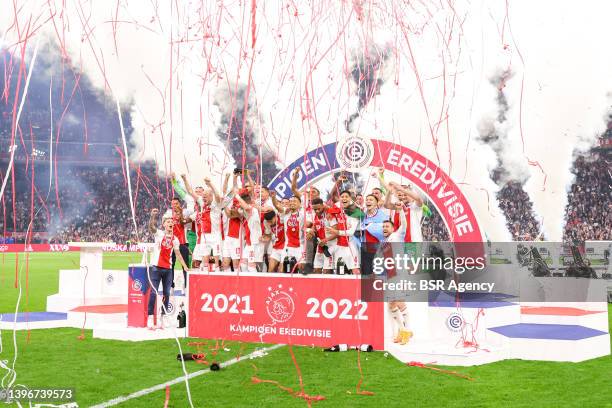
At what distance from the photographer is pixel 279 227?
30.5 ft

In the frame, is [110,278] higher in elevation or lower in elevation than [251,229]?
lower

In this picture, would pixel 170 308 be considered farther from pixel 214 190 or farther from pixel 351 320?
pixel 351 320

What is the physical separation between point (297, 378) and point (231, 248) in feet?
12.9

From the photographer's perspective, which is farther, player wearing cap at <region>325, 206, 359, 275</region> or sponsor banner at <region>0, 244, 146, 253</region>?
sponsor banner at <region>0, 244, 146, 253</region>

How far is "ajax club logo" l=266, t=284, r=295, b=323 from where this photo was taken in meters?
7.84

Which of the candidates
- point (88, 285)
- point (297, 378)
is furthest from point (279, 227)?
point (297, 378)

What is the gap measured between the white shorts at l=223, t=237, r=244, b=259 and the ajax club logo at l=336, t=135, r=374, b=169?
2652 millimetres

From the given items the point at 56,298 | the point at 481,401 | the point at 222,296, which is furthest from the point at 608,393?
the point at 56,298

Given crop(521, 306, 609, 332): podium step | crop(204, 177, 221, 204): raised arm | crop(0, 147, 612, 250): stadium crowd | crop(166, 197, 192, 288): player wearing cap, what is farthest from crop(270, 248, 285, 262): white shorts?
crop(0, 147, 612, 250): stadium crowd

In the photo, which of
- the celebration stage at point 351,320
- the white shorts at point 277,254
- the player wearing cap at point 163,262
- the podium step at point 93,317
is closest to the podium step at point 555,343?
the celebration stage at point 351,320

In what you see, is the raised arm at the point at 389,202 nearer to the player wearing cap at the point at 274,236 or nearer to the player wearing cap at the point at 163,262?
the player wearing cap at the point at 274,236

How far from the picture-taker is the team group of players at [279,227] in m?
8.26

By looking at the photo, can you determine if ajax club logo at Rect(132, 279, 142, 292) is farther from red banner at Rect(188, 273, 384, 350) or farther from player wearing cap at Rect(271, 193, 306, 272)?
player wearing cap at Rect(271, 193, 306, 272)

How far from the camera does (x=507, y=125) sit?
40031mm
